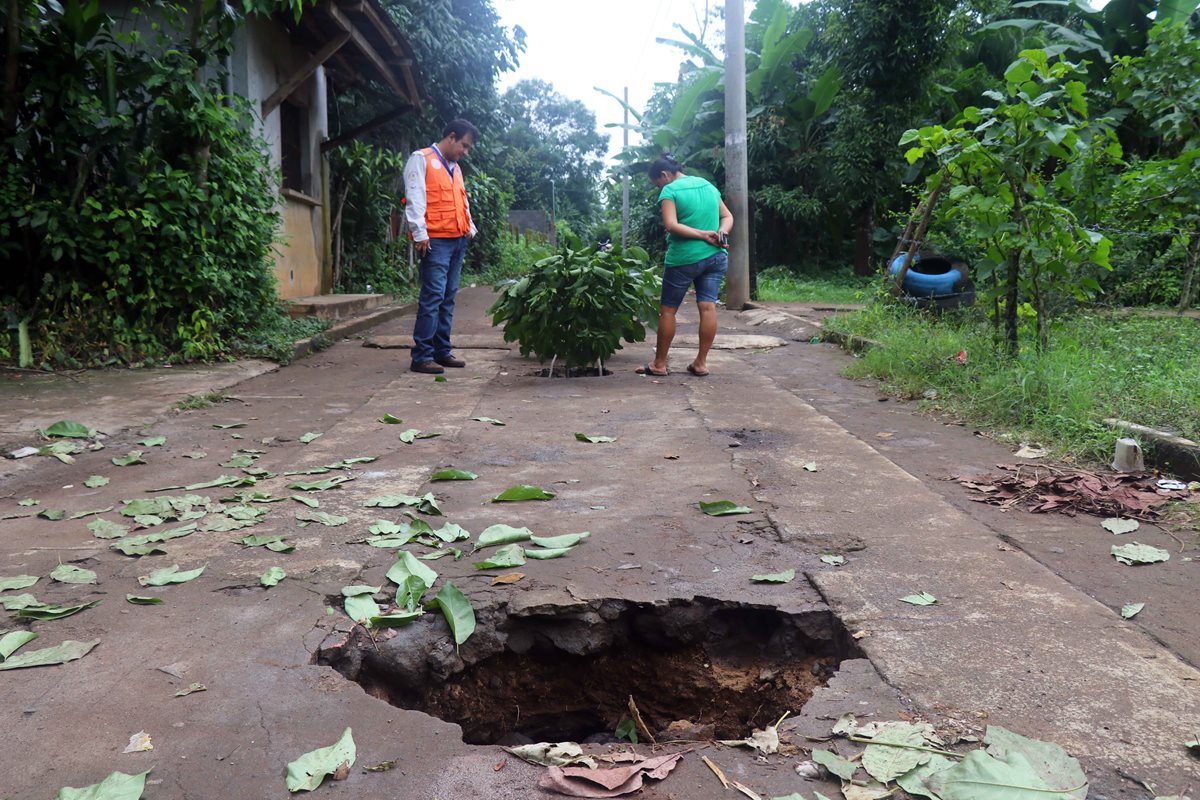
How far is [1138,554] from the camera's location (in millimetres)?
2629

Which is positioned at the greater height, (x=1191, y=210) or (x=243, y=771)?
(x=1191, y=210)

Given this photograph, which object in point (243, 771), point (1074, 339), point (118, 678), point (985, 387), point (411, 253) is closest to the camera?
point (243, 771)

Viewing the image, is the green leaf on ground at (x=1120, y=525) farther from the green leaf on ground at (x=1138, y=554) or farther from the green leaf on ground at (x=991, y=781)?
the green leaf on ground at (x=991, y=781)

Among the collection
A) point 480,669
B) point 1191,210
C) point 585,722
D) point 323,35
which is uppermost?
point 323,35

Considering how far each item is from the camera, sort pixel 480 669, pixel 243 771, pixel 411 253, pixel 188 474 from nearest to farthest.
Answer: pixel 243 771, pixel 480 669, pixel 188 474, pixel 411 253

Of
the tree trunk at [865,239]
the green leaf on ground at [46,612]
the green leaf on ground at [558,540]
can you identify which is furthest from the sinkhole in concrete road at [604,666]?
the tree trunk at [865,239]

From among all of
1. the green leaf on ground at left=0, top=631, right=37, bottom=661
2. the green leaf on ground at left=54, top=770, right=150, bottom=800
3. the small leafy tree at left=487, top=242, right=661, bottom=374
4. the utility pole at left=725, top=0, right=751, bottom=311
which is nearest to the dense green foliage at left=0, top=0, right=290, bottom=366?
the small leafy tree at left=487, top=242, right=661, bottom=374

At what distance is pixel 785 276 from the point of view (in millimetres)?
16703

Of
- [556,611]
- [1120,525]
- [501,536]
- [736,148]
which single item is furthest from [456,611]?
[736,148]

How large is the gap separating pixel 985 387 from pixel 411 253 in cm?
1129

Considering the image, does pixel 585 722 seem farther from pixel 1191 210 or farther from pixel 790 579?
pixel 1191 210

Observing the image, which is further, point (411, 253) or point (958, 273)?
point (411, 253)

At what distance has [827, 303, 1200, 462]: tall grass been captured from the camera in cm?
390

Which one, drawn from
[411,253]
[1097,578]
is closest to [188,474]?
[1097,578]
